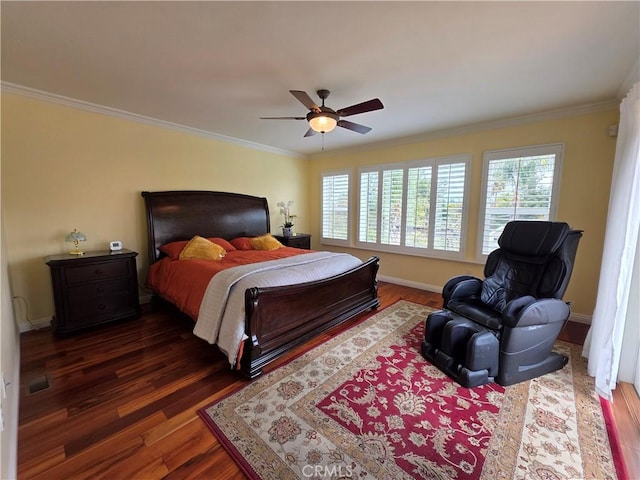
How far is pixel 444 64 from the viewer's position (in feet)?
7.41

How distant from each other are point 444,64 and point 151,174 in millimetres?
3717

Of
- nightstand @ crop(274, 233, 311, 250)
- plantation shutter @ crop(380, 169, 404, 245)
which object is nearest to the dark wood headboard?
nightstand @ crop(274, 233, 311, 250)

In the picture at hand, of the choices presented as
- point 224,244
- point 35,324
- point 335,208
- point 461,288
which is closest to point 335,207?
point 335,208

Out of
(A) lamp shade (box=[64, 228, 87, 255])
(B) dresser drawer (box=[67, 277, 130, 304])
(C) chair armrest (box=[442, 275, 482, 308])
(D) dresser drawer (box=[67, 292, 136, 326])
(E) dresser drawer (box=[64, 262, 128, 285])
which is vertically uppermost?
(A) lamp shade (box=[64, 228, 87, 255])

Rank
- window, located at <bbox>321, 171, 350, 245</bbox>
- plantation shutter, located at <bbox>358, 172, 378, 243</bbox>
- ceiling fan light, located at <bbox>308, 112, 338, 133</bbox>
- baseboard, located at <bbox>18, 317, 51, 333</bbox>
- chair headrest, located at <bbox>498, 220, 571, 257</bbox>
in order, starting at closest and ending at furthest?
chair headrest, located at <bbox>498, 220, 571, 257</bbox> < ceiling fan light, located at <bbox>308, 112, 338, 133</bbox> < baseboard, located at <bbox>18, 317, 51, 333</bbox> < plantation shutter, located at <bbox>358, 172, 378, 243</bbox> < window, located at <bbox>321, 171, 350, 245</bbox>

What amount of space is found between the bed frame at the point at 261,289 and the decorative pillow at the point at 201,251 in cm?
53

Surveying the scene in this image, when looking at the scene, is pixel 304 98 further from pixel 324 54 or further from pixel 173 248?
pixel 173 248

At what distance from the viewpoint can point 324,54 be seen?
6.94ft

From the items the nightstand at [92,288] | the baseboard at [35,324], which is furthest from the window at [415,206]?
the baseboard at [35,324]

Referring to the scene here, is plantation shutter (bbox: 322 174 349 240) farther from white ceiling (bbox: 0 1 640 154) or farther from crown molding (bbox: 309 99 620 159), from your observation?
white ceiling (bbox: 0 1 640 154)

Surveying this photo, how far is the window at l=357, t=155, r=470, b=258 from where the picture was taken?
13.3 ft

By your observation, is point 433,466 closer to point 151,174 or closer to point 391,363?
point 391,363

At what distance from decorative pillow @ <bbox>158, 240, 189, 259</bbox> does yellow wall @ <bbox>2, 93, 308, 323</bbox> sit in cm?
39

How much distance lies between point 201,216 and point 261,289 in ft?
8.06
